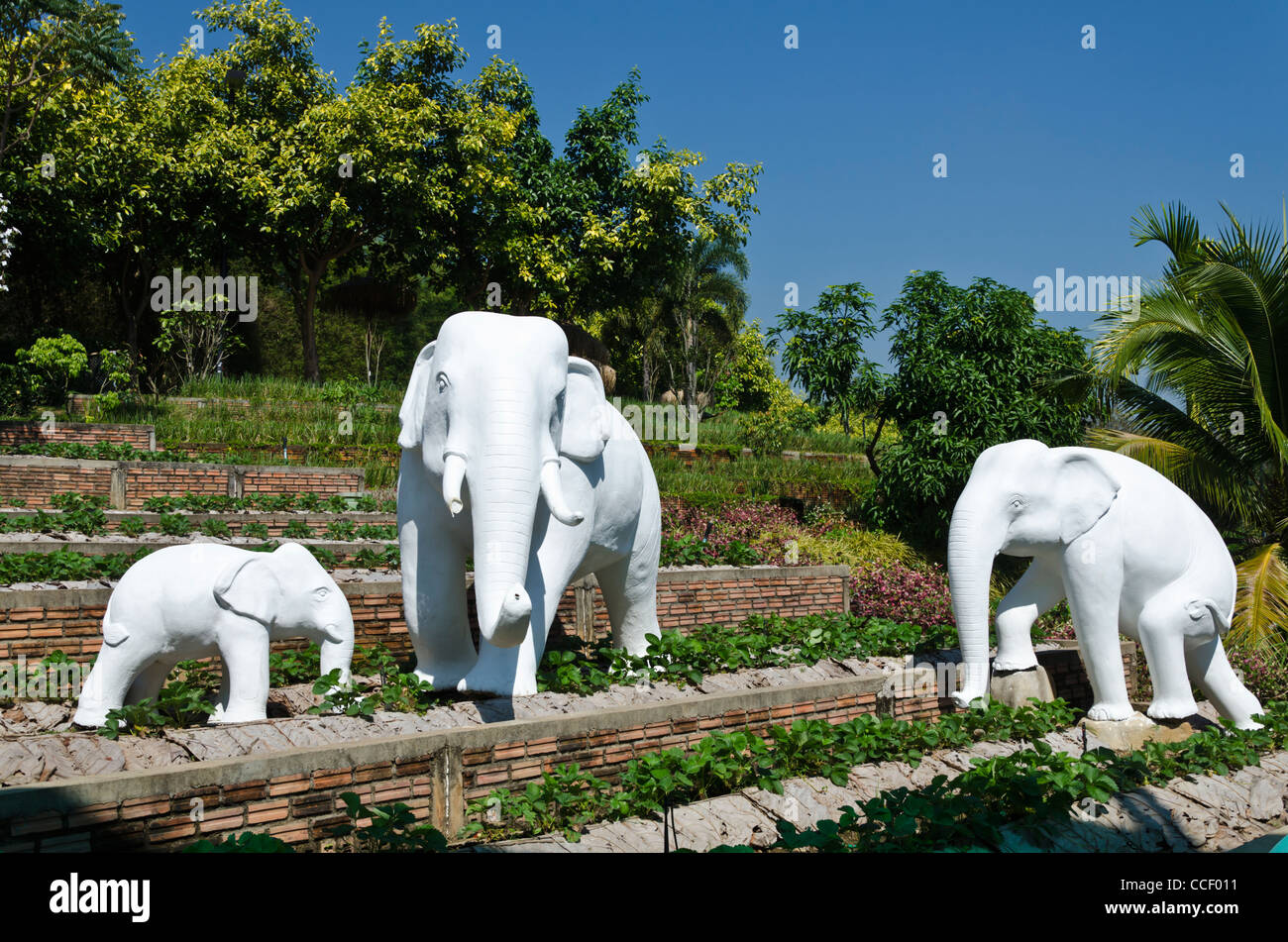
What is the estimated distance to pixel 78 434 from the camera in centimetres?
1631

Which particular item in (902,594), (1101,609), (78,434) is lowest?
(902,594)

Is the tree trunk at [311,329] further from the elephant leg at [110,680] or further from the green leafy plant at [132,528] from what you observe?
the elephant leg at [110,680]

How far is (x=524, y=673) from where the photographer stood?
661cm

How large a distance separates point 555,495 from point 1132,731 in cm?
503

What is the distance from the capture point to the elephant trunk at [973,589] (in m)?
8.27

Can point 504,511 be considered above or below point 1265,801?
above

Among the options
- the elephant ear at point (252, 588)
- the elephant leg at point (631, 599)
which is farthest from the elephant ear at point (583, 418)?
the elephant ear at point (252, 588)

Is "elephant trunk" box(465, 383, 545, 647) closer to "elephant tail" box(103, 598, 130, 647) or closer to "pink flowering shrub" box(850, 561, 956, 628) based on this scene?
"elephant tail" box(103, 598, 130, 647)

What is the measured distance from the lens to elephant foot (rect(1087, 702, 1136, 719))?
27.3 feet

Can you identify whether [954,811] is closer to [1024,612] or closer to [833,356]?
[1024,612]

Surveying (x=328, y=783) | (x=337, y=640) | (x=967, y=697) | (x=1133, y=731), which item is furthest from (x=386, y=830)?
(x=1133, y=731)

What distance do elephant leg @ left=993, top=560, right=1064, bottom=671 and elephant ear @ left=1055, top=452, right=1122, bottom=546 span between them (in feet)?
1.91

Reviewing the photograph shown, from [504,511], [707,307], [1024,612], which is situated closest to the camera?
[504,511]
